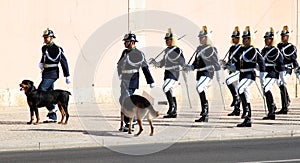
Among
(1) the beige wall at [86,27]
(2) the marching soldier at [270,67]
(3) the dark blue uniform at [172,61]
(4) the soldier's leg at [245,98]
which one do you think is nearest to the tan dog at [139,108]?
(4) the soldier's leg at [245,98]

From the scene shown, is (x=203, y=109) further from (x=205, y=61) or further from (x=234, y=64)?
(x=234, y=64)

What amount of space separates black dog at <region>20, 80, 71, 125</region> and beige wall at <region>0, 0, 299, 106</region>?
4697 mm

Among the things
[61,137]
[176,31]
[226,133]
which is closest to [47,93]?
[61,137]

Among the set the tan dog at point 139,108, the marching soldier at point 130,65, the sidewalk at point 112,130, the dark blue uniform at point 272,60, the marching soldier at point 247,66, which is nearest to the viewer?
the sidewalk at point 112,130

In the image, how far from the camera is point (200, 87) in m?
20.2

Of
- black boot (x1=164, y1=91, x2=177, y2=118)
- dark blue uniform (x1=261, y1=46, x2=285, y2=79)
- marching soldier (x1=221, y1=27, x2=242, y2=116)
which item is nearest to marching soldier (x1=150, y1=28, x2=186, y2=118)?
black boot (x1=164, y1=91, x2=177, y2=118)

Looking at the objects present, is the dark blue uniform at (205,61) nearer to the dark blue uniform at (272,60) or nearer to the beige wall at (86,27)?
the dark blue uniform at (272,60)

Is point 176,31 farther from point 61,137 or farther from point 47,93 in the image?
point 61,137

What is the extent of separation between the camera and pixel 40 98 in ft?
62.2

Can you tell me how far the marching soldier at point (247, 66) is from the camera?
19047 millimetres

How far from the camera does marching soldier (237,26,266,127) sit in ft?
62.5

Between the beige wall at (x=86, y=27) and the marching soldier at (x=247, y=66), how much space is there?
6.76 m

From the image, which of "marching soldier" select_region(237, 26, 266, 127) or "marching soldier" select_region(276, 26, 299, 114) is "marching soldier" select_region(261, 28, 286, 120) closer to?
"marching soldier" select_region(276, 26, 299, 114)

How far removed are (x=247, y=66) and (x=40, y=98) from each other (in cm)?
431
